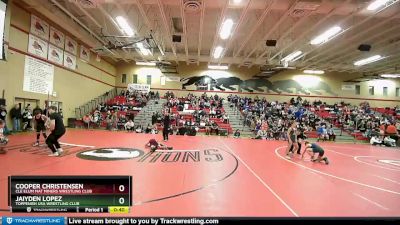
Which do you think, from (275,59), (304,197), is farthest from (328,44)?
(304,197)

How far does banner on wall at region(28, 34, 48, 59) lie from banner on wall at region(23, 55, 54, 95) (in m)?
A: 0.41

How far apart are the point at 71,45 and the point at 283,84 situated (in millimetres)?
22401

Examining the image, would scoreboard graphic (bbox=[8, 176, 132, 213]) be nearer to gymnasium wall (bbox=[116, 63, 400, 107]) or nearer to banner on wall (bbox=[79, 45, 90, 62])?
banner on wall (bbox=[79, 45, 90, 62])

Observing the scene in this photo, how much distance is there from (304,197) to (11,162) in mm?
6567

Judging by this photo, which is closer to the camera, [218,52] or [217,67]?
[218,52]

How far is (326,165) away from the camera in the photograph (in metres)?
8.38

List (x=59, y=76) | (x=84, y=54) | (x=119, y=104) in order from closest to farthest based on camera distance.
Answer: (x=59, y=76)
(x=84, y=54)
(x=119, y=104)

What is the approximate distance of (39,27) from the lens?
16.0 meters

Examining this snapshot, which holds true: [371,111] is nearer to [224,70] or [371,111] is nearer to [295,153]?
[224,70]

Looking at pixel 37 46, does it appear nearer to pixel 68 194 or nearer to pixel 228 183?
pixel 228 183

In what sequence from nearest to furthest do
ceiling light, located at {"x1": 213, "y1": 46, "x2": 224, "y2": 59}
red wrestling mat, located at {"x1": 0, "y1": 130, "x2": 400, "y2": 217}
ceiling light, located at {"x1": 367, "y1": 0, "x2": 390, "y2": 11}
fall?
red wrestling mat, located at {"x1": 0, "y1": 130, "x2": 400, "y2": 217} → ceiling light, located at {"x1": 367, "y1": 0, "x2": 390, "y2": 11} → ceiling light, located at {"x1": 213, "y1": 46, "x2": 224, "y2": 59}

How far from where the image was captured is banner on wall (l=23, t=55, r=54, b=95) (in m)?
15.3
